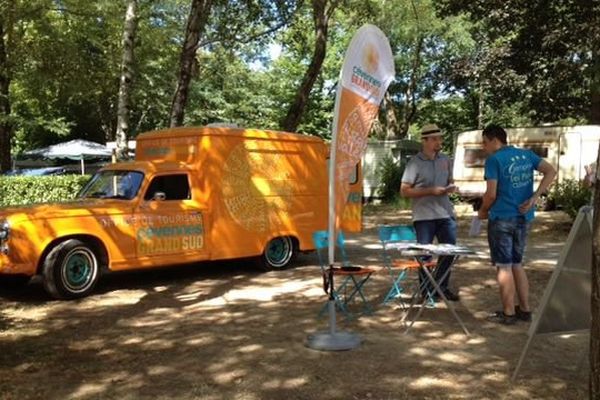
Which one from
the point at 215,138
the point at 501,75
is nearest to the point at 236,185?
the point at 215,138

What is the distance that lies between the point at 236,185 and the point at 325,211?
1783 millimetres

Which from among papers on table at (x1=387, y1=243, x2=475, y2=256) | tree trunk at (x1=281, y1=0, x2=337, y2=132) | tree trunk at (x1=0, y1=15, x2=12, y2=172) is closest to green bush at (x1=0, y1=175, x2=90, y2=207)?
tree trunk at (x1=0, y1=15, x2=12, y2=172)

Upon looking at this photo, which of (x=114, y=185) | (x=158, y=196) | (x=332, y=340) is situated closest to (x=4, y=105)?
(x=114, y=185)

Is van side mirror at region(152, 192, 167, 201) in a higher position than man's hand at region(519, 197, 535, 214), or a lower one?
higher

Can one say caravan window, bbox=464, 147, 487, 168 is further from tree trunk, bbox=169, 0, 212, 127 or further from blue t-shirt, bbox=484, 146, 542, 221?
blue t-shirt, bbox=484, 146, 542, 221

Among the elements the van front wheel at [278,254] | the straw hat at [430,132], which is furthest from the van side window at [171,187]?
the straw hat at [430,132]

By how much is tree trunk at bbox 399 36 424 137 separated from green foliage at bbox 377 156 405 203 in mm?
7503

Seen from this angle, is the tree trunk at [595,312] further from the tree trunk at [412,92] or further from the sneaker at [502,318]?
the tree trunk at [412,92]

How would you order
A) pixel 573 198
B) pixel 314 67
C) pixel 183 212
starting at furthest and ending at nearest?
pixel 314 67
pixel 573 198
pixel 183 212

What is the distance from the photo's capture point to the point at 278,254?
9984mm

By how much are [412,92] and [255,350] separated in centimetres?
2796

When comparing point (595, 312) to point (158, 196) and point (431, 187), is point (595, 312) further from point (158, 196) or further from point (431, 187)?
point (158, 196)

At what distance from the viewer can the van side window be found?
8.62 meters

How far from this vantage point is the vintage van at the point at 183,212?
7.69 m
